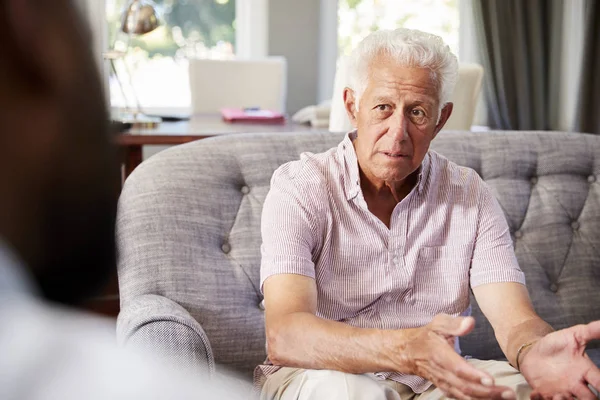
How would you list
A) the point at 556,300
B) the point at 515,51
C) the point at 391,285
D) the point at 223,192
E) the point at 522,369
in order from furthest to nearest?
the point at 515,51, the point at 556,300, the point at 223,192, the point at 391,285, the point at 522,369

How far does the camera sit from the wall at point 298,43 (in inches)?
213

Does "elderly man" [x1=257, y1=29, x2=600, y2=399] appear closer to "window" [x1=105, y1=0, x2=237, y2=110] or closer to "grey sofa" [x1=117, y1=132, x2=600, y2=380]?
"grey sofa" [x1=117, y1=132, x2=600, y2=380]

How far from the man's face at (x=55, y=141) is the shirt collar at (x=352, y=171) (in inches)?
55.9

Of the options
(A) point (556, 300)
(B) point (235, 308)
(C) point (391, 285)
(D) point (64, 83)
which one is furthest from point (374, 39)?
(D) point (64, 83)

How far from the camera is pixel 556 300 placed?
6.91ft

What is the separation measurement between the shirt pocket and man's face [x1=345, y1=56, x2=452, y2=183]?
0.18m

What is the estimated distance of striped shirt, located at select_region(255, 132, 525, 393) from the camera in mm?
1608

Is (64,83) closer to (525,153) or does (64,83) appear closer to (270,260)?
(270,260)

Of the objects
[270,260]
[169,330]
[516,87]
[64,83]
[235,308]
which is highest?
[64,83]

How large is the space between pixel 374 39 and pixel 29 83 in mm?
1493

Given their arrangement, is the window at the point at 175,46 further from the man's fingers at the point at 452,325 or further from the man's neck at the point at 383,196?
the man's fingers at the point at 452,325

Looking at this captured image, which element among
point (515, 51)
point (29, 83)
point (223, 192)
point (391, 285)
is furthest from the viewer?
point (515, 51)

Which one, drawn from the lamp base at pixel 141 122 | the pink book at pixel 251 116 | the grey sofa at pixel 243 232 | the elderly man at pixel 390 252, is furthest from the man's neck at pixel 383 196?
the pink book at pixel 251 116

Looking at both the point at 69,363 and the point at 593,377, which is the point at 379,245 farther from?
the point at 69,363
